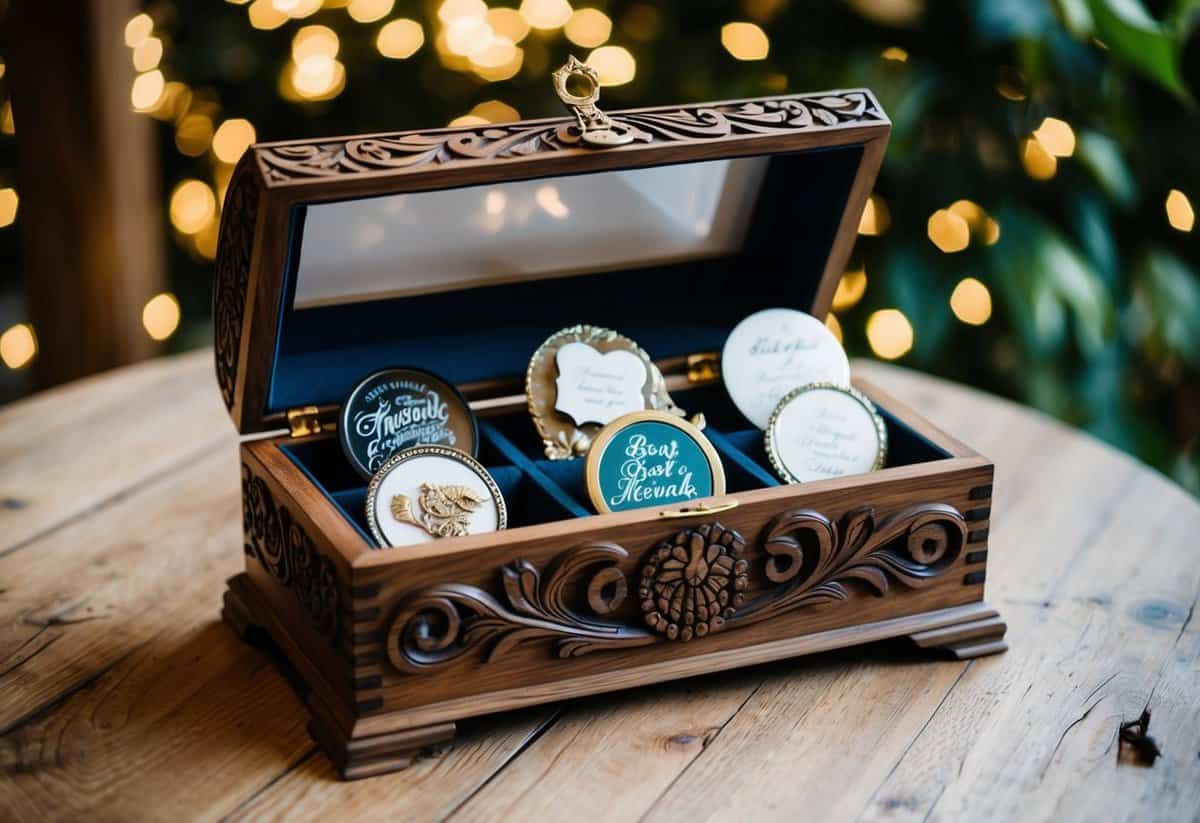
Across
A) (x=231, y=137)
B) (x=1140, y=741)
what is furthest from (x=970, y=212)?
(x=231, y=137)

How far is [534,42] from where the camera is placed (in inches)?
114

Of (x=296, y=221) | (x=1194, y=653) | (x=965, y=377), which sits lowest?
(x=965, y=377)

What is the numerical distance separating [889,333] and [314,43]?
137cm

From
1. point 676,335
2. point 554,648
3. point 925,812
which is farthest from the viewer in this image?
point 676,335

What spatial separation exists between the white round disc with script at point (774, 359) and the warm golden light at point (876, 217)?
0.91 meters

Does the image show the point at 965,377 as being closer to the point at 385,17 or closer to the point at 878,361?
the point at 878,361

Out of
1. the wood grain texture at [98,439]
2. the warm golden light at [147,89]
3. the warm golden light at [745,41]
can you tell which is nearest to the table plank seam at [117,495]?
the wood grain texture at [98,439]

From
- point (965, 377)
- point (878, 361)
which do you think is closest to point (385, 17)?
point (878, 361)

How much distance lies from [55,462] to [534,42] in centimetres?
143

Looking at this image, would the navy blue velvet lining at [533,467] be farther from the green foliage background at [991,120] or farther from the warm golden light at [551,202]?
the green foliage background at [991,120]

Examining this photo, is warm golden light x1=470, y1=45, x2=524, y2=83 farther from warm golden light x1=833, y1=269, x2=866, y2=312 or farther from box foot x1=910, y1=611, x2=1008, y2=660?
box foot x1=910, y1=611, x2=1008, y2=660

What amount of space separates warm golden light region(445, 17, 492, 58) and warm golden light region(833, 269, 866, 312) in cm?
92

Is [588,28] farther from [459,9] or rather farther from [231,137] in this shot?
[231,137]

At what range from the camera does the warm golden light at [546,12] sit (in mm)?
2812
